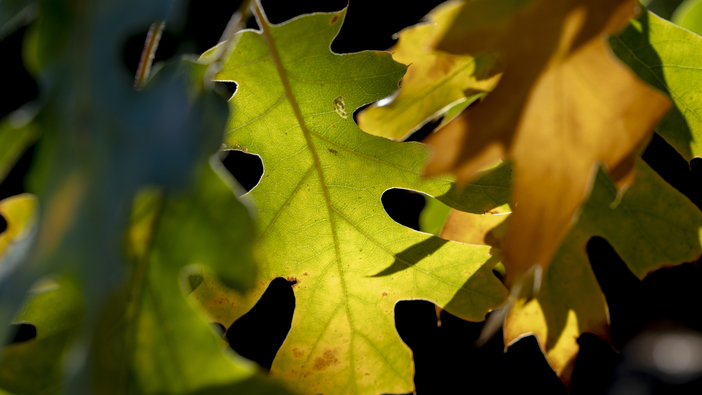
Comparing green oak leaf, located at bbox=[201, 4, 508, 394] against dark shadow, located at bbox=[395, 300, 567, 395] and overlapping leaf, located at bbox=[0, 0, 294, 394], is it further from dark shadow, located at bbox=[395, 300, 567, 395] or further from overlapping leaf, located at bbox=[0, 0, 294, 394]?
dark shadow, located at bbox=[395, 300, 567, 395]

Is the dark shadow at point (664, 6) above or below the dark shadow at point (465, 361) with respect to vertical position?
above

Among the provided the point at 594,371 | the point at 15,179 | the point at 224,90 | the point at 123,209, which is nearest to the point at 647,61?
the point at 224,90

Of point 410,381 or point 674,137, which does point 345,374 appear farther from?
point 674,137

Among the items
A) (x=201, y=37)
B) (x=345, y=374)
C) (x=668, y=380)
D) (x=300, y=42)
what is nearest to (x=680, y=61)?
(x=300, y=42)

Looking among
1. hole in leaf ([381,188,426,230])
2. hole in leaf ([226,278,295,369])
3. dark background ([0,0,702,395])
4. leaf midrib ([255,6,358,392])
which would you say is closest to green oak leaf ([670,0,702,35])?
dark background ([0,0,702,395])

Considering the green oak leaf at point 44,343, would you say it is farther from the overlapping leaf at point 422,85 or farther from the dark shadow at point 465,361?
the dark shadow at point 465,361

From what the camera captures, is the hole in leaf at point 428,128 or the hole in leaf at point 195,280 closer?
the hole in leaf at point 195,280

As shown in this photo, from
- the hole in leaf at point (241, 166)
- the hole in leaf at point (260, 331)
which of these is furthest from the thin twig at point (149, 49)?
the hole in leaf at point (260, 331)

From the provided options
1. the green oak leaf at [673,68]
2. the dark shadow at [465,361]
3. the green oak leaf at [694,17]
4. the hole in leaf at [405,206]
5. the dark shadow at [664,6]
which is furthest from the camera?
the dark shadow at [465,361]
